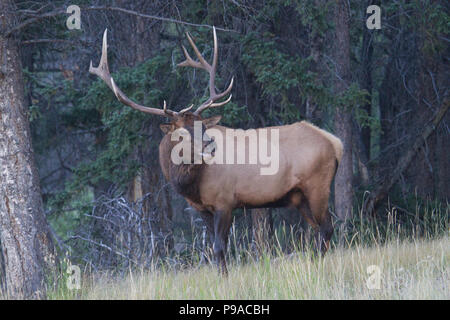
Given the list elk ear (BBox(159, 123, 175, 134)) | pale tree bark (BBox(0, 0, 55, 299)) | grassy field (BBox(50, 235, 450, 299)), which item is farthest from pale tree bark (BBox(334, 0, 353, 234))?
pale tree bark (BBox(0, 0, 55, 299))

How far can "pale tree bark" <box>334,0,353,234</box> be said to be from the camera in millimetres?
8742

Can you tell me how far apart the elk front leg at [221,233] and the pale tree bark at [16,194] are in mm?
1801

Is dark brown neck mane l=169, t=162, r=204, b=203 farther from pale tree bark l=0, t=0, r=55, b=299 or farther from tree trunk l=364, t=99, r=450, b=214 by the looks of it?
tree trunk l=364, t=99, r=450, b=214

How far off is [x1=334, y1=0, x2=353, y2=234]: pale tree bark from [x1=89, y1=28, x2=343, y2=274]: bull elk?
169cm

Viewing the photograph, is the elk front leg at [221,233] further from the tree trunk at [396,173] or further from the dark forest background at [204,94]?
the tree trunk at [396,173]

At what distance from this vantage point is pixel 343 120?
8867 millimetres

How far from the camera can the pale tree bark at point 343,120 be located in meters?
8.74

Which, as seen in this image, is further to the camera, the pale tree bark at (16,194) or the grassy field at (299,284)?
the pale tree bark at (16,194)

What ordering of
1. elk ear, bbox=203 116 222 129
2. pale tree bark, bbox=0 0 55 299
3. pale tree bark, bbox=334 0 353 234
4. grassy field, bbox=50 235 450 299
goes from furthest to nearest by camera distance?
pale tree bark, bbox=334 0 353 234, elk ear, bbox=203 116 222 129, pale tree bark, bbox=0 0 55 299, grassy field, bbox=50 235 450 299

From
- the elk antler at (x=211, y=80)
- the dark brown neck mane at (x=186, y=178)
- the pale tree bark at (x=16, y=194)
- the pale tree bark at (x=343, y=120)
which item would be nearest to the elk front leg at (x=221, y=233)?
the dark brown neck mane at (x=186, y=178)

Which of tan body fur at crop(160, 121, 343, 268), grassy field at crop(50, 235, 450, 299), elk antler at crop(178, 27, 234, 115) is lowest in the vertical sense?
grassy field at crop(50, 235, 450, 299)

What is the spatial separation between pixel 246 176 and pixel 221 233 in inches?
30.5

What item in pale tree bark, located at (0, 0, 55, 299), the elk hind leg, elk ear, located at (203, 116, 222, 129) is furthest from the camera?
the elk hind leg
